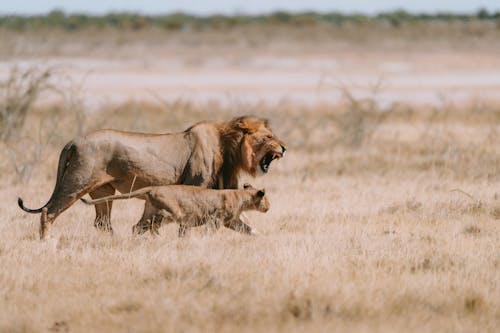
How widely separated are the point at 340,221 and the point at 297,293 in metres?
3.71

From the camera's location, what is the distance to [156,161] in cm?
981

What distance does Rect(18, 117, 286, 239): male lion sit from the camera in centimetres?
943

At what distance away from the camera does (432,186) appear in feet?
44.4

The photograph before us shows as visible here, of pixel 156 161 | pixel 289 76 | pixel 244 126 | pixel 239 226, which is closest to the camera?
pixel 156 161

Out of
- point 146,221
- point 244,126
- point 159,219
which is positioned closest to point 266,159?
point 244,126

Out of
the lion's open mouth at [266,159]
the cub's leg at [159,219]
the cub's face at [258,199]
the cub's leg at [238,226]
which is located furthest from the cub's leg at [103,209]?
the lion's open mouth at [266,159]

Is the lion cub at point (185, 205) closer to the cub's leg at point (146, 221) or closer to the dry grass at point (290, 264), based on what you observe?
the cub's leg at point (146, 221)

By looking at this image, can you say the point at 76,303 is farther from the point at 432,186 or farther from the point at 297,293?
the point at 432,186

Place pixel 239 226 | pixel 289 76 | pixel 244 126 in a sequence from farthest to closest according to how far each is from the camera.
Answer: pixel 289 76 < pixel 244 126 < pixel 239 226

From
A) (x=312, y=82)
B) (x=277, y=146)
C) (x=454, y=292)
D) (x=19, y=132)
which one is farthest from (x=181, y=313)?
(x=312, y=82)

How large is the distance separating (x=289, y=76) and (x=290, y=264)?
1421 inches

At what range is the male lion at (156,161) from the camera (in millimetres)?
9430

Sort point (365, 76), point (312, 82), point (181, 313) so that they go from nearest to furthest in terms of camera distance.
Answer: point (181, 313)
point (312, 82)
point (365, 76)

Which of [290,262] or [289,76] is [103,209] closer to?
[290,262]
